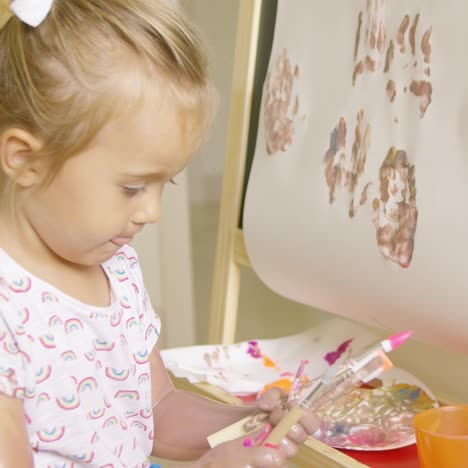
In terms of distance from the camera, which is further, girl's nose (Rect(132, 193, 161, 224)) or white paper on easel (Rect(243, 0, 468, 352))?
white paper on easel (Rect(243, 0, 468, 352))

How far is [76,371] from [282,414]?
0.19 metres

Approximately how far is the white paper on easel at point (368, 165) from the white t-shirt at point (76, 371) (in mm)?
273

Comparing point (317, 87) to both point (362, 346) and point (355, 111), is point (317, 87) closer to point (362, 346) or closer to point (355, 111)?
point (355, 111)

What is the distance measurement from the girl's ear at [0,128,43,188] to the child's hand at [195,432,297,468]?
0.90 ft

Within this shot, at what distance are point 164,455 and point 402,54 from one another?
1.67ft

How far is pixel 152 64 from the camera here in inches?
25.7

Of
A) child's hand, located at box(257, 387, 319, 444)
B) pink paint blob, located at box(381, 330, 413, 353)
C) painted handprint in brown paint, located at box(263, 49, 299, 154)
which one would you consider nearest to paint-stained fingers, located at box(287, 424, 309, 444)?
child's hand, located at box(257, 387, 319, 444)

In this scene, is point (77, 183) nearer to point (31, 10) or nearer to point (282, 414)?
point (31, 10)

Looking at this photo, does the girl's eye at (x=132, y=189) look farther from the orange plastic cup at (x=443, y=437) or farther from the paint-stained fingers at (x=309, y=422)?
the orange plastic cup at (x=443, y=437)

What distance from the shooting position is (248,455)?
24.6 inches

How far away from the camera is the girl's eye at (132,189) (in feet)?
2.17

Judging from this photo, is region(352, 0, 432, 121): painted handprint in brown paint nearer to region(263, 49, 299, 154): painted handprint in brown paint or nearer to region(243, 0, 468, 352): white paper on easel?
region(243, 0, 468, 352): white paper on easel

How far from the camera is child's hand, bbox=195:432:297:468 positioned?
0.62 metres

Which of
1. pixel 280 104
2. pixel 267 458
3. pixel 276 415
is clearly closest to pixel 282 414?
pixel 276 415
